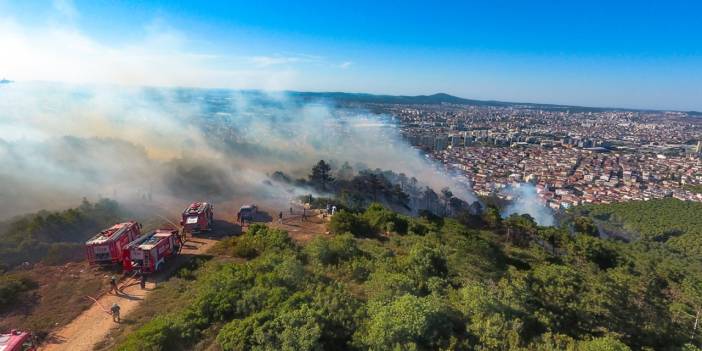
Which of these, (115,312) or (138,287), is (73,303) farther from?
(115,312)

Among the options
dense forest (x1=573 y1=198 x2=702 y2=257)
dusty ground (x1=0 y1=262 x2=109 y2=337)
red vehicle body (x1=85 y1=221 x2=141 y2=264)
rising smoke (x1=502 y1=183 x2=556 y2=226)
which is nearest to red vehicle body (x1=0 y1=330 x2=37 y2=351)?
dusty ground (x1=0 y1=262 x2=109 y2=337)

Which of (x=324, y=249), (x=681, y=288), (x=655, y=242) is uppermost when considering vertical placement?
(x=324, y=249)

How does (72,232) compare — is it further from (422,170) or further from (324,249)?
(422,170)

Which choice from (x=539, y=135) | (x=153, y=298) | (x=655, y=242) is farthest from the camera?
(x=539, y=135)

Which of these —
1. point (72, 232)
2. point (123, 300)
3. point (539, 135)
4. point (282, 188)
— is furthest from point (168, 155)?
point (539, 135)

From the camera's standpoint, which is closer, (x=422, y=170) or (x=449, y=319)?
(x=449, y=319)

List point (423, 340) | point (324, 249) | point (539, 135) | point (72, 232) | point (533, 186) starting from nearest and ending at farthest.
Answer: point (423, 340) < point (324, 249) < point (72, 232) < point (533, 186) < point (539, 135)

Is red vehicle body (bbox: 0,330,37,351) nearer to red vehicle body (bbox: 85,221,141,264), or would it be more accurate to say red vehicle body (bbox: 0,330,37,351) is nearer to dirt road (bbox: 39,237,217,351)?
dirt road (bbox: 39,237,217,351)
